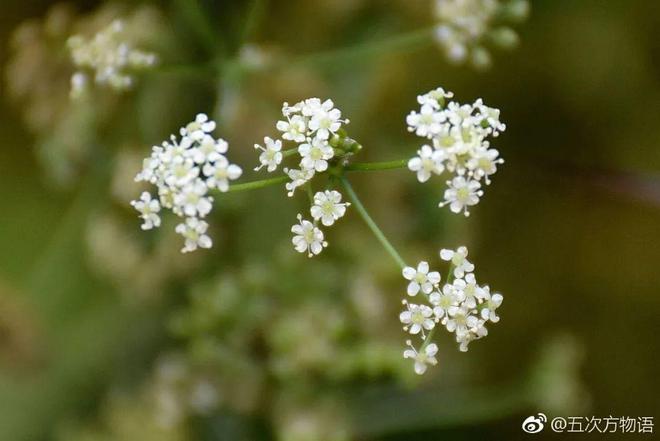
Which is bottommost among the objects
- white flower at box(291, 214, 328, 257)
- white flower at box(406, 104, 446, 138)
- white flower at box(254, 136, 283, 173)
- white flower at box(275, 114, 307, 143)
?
white flower at box(291, 214, 328, 257)

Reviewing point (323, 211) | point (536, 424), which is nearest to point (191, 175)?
point (323, 211)

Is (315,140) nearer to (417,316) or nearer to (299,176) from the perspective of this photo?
(299,176)

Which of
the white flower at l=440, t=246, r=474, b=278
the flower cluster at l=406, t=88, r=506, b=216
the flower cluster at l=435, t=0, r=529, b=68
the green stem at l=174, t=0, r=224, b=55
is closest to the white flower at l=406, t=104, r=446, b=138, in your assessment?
the flower cluster at l=406, t=88, r=506, b=216

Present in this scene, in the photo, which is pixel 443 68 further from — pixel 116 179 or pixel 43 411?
pixel 43 411

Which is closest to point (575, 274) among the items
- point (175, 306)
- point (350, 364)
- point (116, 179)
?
point (350, 364)

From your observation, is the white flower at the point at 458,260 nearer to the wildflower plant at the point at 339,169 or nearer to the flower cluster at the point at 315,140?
the wildflower plant at the point at 339,169

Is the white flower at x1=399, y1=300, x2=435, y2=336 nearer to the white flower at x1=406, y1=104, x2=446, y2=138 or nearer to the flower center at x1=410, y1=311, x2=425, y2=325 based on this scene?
the flower center at x1=410, y1=311, x2=425, y2=325
